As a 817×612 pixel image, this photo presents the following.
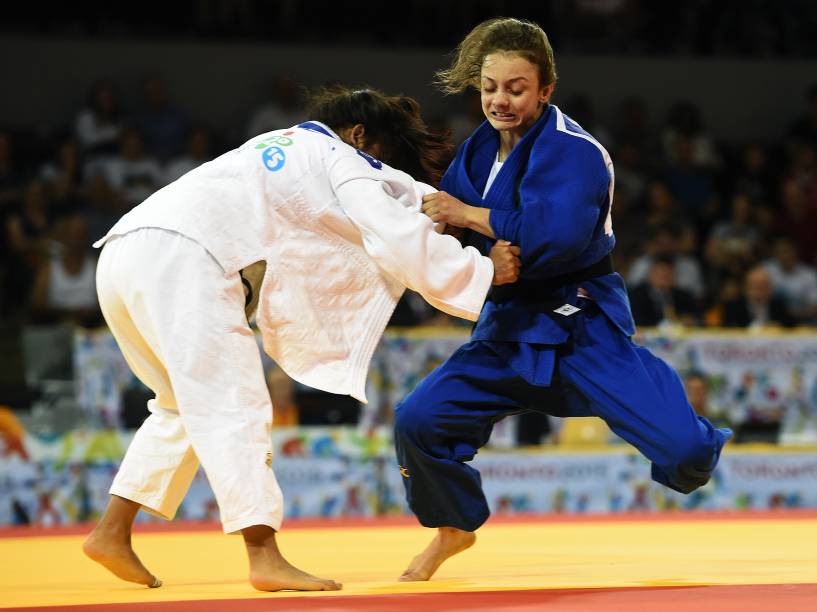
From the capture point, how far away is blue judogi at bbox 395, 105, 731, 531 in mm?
3137

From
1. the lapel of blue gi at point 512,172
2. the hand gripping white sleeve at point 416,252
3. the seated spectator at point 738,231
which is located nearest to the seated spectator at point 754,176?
the seated spectator at point 738,231

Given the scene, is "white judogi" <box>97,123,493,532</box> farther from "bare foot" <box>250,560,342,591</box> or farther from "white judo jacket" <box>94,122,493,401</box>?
"bare foot" <box>250,560,342,591</box>

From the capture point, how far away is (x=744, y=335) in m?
6.57

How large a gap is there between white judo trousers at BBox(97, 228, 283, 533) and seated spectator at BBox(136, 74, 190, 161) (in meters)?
5.54

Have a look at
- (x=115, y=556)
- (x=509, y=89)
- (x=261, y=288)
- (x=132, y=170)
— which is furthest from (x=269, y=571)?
(x=132, y=170)

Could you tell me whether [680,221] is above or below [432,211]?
below

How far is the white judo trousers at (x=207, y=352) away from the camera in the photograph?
3.00 meters

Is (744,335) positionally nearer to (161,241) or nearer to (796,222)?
(796,222)

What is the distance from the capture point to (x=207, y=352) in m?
3.04

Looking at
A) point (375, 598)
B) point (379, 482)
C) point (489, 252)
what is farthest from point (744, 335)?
point (375, 598)

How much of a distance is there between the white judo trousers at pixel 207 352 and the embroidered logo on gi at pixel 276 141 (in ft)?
1.13

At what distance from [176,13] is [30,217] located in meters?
2.42

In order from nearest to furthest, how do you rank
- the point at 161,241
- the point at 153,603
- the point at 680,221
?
the point at 153,603
the point at 161,241
the point at 680,221

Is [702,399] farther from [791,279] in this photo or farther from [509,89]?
[509,89]
